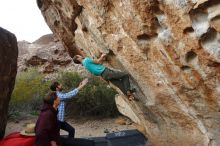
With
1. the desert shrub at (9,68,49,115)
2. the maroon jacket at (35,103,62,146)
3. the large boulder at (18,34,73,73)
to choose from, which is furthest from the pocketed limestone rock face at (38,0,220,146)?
the large boulder at (18,34,73,73)

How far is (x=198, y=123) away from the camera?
20.8ft

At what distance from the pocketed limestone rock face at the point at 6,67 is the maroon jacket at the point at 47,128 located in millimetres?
2923

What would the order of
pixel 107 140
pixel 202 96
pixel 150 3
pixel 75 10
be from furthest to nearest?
pixel 107 140 < pixel 75 10 < pixel 202 96 < pixel 150 3

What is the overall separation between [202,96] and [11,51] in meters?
5.13

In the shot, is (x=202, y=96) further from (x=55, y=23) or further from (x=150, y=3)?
(x=55, y=23)

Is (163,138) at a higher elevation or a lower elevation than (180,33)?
lower

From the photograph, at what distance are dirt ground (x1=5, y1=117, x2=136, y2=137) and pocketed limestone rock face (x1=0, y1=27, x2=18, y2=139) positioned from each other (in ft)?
6.24

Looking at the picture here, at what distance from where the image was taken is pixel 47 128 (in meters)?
6.16

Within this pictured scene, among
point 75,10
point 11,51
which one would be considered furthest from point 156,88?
point 11,51

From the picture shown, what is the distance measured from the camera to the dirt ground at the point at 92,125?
11.1m

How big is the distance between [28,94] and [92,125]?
3203 mm

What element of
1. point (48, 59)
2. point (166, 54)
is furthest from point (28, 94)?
point (166, 54)

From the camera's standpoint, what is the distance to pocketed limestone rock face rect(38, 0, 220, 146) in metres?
5.02

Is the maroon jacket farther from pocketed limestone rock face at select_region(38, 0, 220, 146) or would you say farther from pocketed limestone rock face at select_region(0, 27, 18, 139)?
pocketed limestone rock face at select_region(0, 27, 18, 139)
